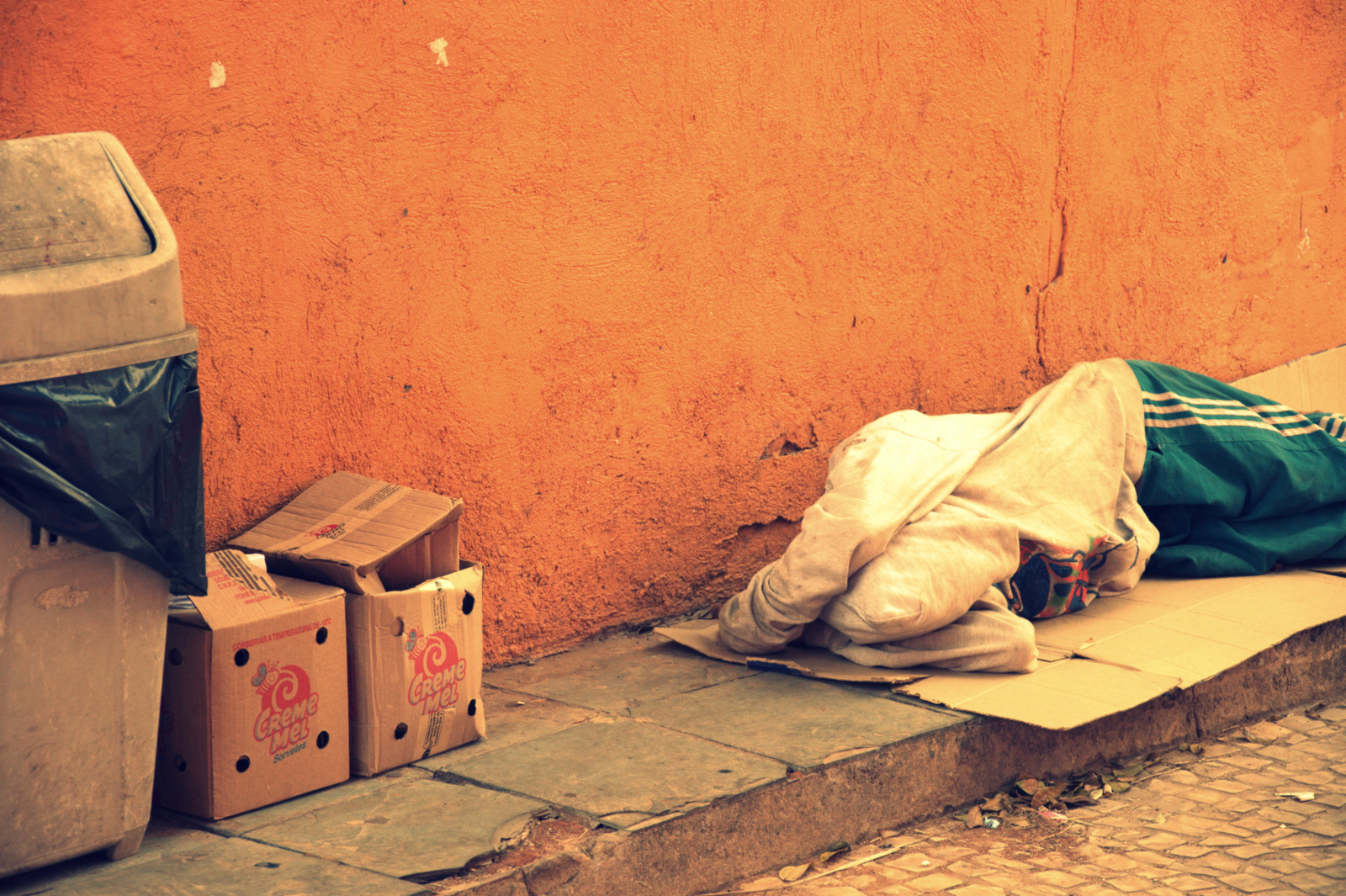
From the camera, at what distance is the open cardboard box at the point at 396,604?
281 cm

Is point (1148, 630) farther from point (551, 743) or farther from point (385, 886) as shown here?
point (385, 886)

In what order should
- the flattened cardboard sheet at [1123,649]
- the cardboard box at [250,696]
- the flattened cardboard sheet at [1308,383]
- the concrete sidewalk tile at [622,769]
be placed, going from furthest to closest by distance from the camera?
the flattened cardboard sheet at [1308,383] < the flattened cardboard sheet at [1123,649] < the concrete sidewalk tile at [622,769] < the cardboard box at [250,696]

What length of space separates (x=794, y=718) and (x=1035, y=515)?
1037 millimetres

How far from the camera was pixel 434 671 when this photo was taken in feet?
9.54

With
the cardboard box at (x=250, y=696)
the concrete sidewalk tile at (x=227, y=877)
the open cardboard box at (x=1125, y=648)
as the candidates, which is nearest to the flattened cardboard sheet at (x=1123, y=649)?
the open cardboard box at (x=1125, y=648)

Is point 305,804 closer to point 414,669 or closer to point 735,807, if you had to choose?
point 414,669

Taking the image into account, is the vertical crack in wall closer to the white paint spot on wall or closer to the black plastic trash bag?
the white paint spot on wall

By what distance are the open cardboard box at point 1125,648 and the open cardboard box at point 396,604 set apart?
2.90 ft

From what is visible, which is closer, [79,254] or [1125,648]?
[79,254]

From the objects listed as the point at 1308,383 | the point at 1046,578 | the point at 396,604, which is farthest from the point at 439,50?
the point at 1308,383

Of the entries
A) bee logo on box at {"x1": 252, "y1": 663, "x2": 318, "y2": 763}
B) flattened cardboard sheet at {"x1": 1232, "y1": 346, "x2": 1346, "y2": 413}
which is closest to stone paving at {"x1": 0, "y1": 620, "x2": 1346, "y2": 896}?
bee logo on box at {"x1": 252, "y1": 663, "x2": 318, "y2": 763}

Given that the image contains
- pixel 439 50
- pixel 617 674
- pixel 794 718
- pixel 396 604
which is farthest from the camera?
pixel 617 674

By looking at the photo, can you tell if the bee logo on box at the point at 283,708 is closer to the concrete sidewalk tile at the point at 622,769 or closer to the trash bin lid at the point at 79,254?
the concrete sidewalk tile at the point at 622,769

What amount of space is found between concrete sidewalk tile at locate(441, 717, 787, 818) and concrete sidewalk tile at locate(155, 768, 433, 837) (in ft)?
0.43
